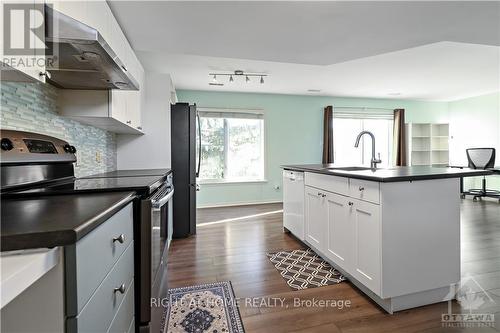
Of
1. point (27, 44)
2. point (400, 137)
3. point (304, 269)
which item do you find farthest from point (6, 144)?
point (400, 137)

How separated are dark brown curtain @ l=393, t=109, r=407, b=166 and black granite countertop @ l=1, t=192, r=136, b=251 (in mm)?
6523

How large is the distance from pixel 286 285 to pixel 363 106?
17.2ft

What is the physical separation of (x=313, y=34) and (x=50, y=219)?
7.57 ft

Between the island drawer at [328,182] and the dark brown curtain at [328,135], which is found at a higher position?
the dark brown curtain at [328,135]

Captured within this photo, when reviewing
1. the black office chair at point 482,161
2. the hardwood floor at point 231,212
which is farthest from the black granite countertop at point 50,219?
the black office chair at point 482,161

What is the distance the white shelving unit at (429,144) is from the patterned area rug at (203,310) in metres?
Answer: 6.20

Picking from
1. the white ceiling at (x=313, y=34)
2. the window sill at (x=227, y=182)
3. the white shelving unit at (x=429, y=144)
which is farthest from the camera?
the white shelving unit at (x=429, y=144)

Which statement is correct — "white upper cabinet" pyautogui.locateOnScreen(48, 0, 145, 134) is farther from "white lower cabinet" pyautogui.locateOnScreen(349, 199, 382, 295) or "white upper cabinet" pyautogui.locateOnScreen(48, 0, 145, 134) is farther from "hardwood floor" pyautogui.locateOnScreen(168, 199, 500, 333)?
"white lower cabinet" pyautogui.locateOnScreen(349, 199, 382, 295)

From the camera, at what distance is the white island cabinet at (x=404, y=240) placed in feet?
5.38

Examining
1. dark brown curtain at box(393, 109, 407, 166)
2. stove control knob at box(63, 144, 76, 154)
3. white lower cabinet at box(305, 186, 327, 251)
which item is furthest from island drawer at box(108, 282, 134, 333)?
dark brown curtain at box(393, 109, 407, 166)

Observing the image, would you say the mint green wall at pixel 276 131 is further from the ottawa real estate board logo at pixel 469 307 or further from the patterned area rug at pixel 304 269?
the ottawa real estate board logo at pixel 469 307

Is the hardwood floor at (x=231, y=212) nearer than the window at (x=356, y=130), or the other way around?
the hardwood floor at (x=231, y=212)

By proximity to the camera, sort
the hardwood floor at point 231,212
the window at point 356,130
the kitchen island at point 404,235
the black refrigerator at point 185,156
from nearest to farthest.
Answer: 1. the kitchen island at point 404,235
2. the black refrigerator at point 185,156
3. the hardwood floor at point 231,212
4. the window at point 356,130

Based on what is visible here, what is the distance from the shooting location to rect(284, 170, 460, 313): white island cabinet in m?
1.64
